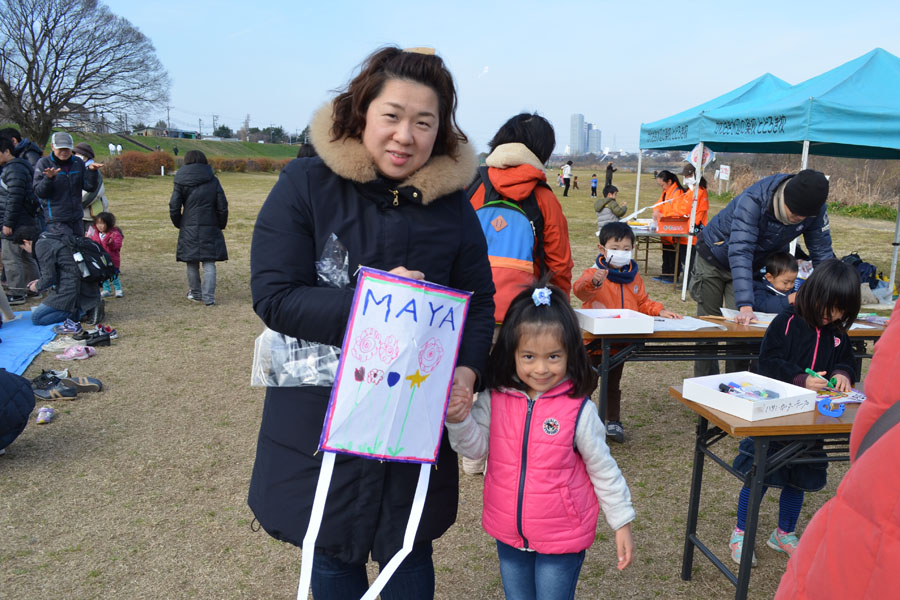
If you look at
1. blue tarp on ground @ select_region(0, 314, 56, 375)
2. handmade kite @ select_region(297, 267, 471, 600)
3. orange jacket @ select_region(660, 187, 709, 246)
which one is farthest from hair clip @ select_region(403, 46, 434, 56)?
orange jacket @ select_region(660, 187, 709, 246)

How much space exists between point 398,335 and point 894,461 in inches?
36.1

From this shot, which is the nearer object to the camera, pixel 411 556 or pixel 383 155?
pixel 383 155

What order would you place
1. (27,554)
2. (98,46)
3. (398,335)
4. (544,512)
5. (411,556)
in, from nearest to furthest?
(398,335) < (411,556) < (544,512) < (27,554) < (98,46)

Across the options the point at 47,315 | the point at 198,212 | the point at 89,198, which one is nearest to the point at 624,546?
the point at 47,315

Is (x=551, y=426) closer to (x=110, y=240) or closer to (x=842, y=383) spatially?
(x=842, y=383)

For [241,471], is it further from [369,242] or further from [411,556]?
[369,242]

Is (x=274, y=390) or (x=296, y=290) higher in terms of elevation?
(x=296, y=290)

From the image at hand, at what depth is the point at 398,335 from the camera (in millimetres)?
1386

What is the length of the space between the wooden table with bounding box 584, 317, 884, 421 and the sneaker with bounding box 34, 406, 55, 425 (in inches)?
141

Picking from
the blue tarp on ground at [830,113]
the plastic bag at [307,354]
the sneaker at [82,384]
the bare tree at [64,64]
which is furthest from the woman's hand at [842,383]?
the bare tree at [64,64]

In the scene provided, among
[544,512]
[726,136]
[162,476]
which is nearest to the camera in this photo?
[544,512]

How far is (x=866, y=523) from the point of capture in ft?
2.36

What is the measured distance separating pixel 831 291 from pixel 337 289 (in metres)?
2.31

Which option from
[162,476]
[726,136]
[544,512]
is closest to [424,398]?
[544,512]
